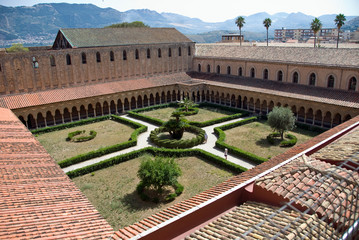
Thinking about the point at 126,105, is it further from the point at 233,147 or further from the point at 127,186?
the point at 127,186

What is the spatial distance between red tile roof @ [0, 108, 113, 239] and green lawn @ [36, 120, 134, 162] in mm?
9679

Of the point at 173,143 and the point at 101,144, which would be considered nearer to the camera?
the point at 173,143

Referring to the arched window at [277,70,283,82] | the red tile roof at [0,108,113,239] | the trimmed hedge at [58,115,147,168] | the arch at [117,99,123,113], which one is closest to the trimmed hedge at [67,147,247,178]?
the trimmed hedge at [58,115,147,168]

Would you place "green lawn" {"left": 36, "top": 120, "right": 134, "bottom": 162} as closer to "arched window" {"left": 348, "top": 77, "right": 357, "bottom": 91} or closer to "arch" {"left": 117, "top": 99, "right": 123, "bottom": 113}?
"arch" {"left": 117, "top": 99, "right": 123, "bottom": 113}

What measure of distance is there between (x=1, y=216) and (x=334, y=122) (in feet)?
99.3

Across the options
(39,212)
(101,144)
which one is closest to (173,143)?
(101,144)

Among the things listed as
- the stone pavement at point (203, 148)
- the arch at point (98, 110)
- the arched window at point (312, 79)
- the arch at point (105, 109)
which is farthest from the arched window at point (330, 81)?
the arch at point (98, 110)

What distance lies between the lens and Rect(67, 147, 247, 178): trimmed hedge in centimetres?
2077

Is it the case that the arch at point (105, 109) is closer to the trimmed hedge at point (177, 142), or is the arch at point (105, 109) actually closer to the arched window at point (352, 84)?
the trimmed hedge at point (177, 142)

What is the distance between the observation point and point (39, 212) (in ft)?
29.1

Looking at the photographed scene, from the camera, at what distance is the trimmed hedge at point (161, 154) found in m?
20.8

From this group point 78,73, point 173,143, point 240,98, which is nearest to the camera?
point 173,143

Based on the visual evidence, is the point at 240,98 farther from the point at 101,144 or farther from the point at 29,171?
the point at 29,171

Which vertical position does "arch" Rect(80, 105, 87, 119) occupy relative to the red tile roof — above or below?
below
